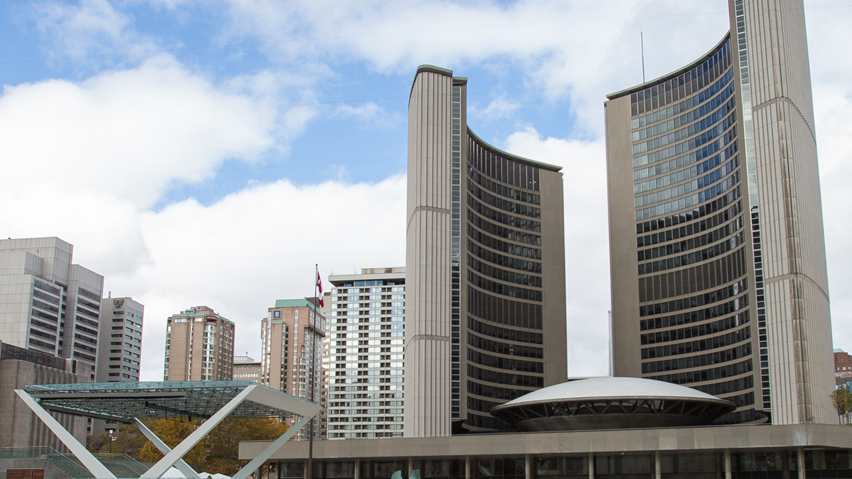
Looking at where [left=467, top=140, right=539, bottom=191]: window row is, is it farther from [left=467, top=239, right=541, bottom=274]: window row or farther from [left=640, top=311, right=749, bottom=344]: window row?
[left=640, top=311, right=749, bottom=344]: window row

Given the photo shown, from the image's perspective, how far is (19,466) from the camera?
58.0 m

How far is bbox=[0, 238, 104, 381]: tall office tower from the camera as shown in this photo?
170250mm

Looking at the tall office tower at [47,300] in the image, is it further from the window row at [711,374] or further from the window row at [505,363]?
the window row at [711,374]

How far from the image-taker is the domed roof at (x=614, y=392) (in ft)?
238

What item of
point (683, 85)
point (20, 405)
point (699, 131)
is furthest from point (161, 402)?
point (683, 85)

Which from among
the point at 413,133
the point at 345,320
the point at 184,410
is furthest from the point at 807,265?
the point at 345,320

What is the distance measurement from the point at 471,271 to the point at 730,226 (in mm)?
32134

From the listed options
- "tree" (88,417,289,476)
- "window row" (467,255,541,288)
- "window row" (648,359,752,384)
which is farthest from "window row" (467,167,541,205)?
"tree" (88,417,289,476)

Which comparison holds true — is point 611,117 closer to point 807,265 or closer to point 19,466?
point 807,265

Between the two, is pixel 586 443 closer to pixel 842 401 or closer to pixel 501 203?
pixel 501 203

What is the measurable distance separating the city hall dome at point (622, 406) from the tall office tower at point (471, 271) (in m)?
17.1

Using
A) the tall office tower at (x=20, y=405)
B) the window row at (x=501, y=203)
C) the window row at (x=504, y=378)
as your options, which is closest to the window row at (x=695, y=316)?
the window row at (x=504, y=378)

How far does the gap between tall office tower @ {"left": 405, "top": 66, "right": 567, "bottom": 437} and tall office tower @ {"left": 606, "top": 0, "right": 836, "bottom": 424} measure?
33.0 feet

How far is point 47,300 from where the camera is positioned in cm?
17888
